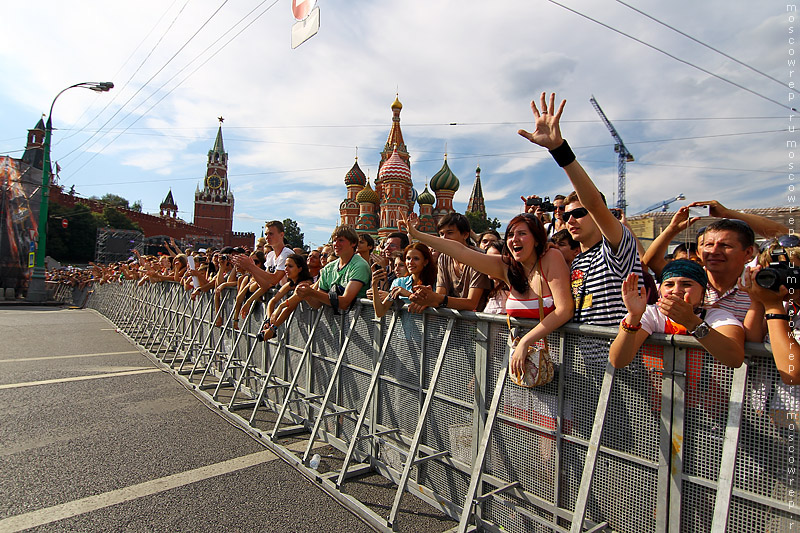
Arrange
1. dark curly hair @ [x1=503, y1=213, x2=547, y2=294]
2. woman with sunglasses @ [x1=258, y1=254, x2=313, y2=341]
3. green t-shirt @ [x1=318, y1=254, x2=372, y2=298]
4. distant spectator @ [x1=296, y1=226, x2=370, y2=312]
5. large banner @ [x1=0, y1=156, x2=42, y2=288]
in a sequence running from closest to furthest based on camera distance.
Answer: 1. dark curly hair @ [x1=503, y1=213, x2=547, y2=294]
2. distant spectator @ [x1=296, y1=226, x2=370, y2=312]
3. green t-shirt @ [x1=318, y1=254, x2=372, y2=298]
4. woman with sunglasses @ [x1=258, y1=254, x2=313, y2=341]
5. large banner @ [x1=0, y1=156, x2=42, y2=288]

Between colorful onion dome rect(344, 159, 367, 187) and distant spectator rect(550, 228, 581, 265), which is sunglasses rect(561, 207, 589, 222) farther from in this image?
colorful onion dome rect(344, 159, 367, 187)

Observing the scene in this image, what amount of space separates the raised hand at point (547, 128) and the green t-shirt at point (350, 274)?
2521 millimetres

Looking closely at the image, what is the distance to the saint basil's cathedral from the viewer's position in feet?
172

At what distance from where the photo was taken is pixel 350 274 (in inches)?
187

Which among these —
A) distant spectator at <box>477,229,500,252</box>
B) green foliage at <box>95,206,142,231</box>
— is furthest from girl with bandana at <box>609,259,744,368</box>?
green foliage at <box>95,206,142,231</box>

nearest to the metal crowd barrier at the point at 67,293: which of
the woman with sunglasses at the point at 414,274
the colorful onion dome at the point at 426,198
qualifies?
the woman with sunglasses at the point at 414,274

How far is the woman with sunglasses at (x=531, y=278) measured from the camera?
8.72ft

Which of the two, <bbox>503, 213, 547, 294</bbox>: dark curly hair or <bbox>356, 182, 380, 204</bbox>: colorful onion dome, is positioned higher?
<bbox>356, 182, 380, 204</bbox>: colorful onion dome

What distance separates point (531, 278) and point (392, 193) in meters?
50.1

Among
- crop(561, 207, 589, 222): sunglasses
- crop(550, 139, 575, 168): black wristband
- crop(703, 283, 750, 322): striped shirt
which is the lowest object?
crop(703, 283, 750, 322): striped shirt

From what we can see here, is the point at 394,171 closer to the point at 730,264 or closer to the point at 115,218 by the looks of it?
the point at 115,218

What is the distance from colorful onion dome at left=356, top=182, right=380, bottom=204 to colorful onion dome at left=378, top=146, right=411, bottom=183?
2.64 m

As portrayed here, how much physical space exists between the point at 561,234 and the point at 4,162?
38373 mm

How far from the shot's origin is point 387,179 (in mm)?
52594
